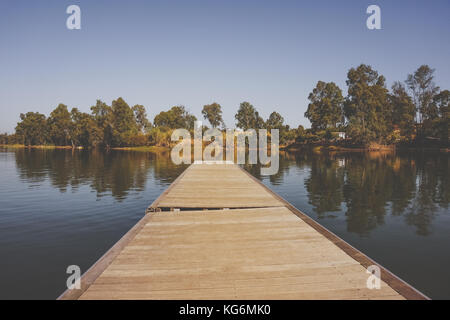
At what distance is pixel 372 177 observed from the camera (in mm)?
21094

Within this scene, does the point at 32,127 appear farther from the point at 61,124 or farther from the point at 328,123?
the point at 328,123

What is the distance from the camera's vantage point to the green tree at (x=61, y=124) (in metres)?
92.1

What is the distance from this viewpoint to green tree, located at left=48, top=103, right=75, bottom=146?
9212cm

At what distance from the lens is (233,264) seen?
176 inches

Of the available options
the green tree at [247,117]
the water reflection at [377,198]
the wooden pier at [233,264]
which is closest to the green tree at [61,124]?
the green tree at [247,117]

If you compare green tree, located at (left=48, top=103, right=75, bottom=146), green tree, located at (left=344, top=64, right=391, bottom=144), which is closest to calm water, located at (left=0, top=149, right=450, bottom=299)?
green tree, located at (left=344, top=64, right=391, bottom=144)

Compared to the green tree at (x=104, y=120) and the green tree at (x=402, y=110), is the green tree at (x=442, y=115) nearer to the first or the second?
the green tree at (x=402, y=110)

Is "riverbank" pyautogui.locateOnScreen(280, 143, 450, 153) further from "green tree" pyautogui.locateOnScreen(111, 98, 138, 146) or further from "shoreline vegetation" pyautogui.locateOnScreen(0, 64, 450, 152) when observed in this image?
"green tree" pyautogui.locateOnScreen(111, 98, 138, 146)

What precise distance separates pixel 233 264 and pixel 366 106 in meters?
72.6

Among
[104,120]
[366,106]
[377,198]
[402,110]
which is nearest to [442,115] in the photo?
[402,110]

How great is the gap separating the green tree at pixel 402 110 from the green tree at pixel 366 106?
2270mm
